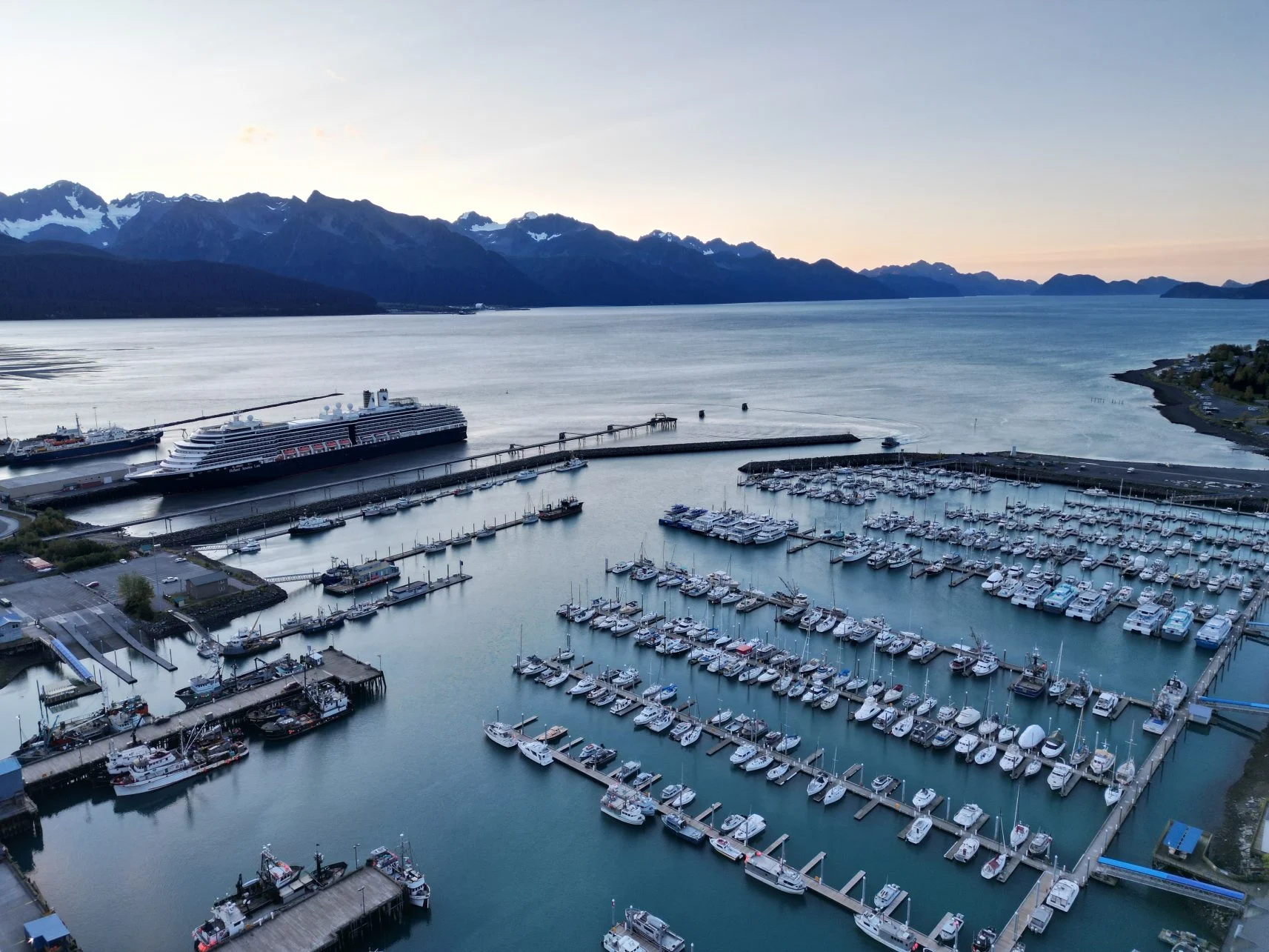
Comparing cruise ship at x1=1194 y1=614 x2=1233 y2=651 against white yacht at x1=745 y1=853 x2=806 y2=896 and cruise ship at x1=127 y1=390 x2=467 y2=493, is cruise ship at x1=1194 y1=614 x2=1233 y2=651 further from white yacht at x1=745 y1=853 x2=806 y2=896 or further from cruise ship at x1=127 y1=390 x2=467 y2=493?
cruise ship at x1=127 y1=390 x2=467 y2=493

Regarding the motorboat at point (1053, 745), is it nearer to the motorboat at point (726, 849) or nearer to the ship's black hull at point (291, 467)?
the motorboat at point (726, 849)

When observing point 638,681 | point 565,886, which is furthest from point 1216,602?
point 565,886

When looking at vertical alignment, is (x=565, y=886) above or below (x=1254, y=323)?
below

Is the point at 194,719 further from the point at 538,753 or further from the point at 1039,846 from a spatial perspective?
the point at 1039,846

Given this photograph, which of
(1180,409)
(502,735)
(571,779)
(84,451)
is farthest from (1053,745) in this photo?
(84,451)

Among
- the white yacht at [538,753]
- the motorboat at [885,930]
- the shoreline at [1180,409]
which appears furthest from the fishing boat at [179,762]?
the shoreline at [1180,409]

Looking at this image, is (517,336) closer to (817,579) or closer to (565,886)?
(817,579)
